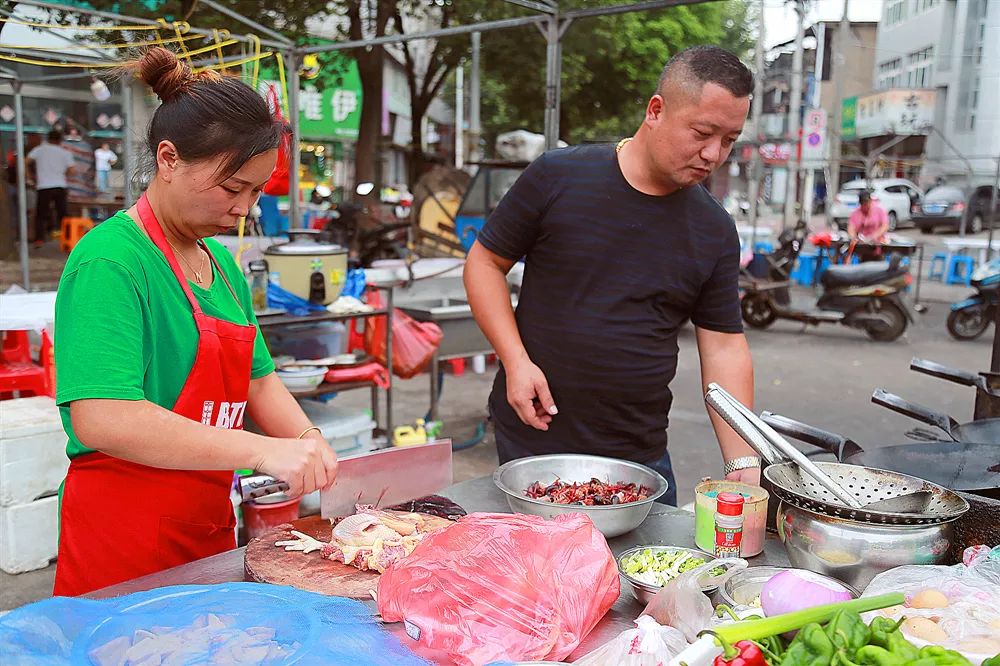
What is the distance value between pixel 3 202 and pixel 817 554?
12.3m

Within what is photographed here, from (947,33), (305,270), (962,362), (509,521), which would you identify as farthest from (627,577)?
(947,33)

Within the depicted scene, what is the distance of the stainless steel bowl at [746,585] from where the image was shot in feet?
4.47

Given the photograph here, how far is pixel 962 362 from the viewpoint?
8.50 m

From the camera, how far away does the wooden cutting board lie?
1508mm

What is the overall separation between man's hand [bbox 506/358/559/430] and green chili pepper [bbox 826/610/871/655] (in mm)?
1182

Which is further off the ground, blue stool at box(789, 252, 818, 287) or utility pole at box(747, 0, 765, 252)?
utility pole at box(747, 0, 765, 252)

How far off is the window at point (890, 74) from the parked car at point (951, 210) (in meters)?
13.0

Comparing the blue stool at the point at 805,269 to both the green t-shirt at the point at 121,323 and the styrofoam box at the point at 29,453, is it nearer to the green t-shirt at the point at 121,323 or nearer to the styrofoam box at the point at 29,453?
the styrofoam box at the point at 29,453

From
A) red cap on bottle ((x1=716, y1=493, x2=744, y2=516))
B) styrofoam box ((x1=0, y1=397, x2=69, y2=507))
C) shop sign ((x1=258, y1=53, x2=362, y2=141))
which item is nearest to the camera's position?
red cap on bottle ((x1=716, y1=493, x2=744, y2=516))

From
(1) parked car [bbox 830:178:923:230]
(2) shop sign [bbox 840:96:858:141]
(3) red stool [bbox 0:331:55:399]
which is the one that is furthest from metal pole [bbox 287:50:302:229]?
(2) shop sign [bbox 840:96:858:141]

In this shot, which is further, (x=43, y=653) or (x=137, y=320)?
(x=137, y=320)

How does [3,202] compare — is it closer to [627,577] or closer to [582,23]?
[582,23]

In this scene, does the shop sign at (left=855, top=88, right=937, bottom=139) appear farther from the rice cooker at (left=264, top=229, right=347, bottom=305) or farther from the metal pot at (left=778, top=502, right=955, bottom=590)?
the metal pot at (left=778, top=502, right=955, bottom=590)

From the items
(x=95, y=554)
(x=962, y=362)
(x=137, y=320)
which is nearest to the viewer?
(x=137, y=320)
